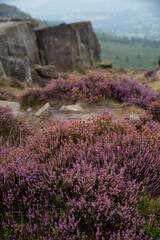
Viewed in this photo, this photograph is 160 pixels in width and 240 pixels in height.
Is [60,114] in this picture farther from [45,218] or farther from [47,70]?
[47,70]

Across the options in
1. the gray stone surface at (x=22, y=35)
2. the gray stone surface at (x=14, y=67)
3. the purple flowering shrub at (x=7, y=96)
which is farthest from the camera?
the gray stone surface at (x=22, y=35)

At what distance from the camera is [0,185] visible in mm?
2580

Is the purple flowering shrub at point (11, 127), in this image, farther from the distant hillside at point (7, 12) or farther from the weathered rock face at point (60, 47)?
the distant hillside at point (7, 12)

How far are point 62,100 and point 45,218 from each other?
6282 mm

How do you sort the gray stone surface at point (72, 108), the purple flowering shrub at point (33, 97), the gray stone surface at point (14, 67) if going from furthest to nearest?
1. the gray stone surface at point (14, 67)
2. the purple flowering shrub at point (33, 97)
3. the gray stone surface at point (72, 108)

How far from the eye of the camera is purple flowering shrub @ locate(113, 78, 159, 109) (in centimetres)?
731

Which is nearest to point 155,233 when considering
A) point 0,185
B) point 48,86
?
point 0,185

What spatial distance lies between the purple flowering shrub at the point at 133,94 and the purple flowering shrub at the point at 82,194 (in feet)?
13.6

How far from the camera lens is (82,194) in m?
2.34

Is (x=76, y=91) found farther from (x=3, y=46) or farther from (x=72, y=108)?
(x=3, y=46)

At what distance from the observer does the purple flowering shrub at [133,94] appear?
24.0ft

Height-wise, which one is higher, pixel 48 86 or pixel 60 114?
pixel 48 86

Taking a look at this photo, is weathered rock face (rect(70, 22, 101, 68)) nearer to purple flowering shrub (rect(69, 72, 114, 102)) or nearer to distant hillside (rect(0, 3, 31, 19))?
purple flowering shrub (rect(69, 72, 114, 102))

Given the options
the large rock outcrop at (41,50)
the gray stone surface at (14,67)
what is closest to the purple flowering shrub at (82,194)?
the large rock outcrop at (41,50)
